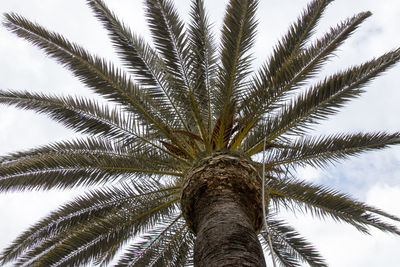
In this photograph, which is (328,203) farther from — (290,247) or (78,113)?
(78,113)

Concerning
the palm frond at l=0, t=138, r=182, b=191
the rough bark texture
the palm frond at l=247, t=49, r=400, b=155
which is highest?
the palm frond at l=247, t=49, r=400, b=155

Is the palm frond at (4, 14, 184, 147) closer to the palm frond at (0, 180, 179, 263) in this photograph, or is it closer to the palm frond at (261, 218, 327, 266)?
the palm frond at (0, 180, 179, 263)

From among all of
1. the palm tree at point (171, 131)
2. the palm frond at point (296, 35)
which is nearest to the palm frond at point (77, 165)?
the palm tree at point (171, 131)

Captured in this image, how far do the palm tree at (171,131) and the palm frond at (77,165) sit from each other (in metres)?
0.02

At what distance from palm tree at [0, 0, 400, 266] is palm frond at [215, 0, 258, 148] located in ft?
0.06

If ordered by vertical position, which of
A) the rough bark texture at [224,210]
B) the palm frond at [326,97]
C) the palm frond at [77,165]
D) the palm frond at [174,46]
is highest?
the palm frond at [174,46]

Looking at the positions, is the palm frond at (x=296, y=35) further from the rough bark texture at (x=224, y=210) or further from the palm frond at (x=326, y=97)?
the rough bark texture at (x=224, y=210)

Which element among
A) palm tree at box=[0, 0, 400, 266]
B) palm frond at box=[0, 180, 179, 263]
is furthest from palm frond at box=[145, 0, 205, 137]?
palm frond at box=[0, 180, 179, 263]

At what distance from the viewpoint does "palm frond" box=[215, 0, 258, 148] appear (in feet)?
18.6

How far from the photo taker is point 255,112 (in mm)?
5609

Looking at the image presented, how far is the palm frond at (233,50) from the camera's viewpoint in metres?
5.67

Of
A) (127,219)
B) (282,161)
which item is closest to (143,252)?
(127,219)

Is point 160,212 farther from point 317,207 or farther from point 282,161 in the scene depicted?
point 317,207

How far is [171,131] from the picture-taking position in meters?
5.98
